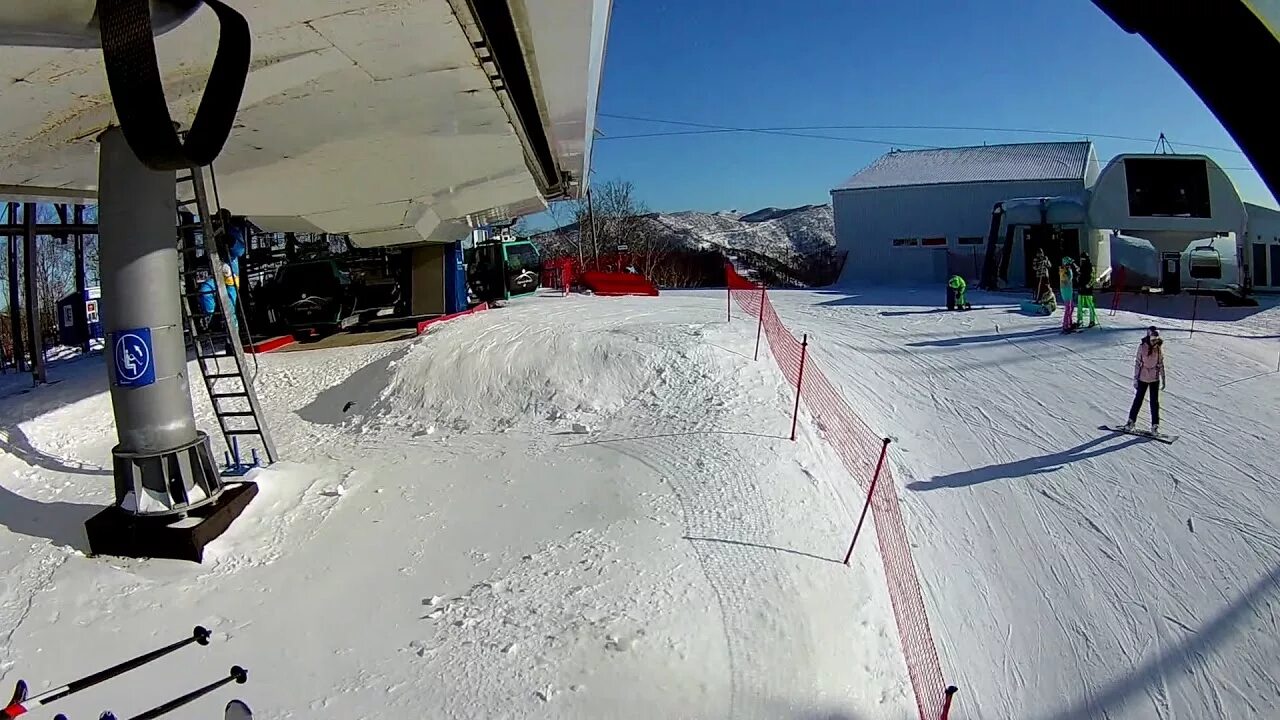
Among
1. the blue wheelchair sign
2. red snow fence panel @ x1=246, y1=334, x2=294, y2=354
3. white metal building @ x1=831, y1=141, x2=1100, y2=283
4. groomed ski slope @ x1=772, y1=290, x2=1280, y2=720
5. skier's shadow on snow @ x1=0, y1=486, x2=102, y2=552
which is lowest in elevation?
groomed ski slope @ x1=772, y1=290, x2=1280, y2=720

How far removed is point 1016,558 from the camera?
6.79 m

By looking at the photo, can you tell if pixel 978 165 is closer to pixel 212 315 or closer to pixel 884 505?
pixel 884 505

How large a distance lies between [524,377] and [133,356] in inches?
186

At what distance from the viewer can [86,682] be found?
136 inches

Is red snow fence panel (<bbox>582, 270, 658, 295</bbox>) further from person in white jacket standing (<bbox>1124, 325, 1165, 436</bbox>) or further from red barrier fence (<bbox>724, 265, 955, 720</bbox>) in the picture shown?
person in white jacket standing (<bbox>1124, 325, 1165, 436</bbox>)

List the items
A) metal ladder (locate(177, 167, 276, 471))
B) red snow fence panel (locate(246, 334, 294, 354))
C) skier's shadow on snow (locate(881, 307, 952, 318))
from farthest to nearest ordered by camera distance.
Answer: skier's shadow on snow (locate(881, 307, 952, 318))
red snow fence panel (locate(246, 334, 294, 354))
metal ladder (locate(177, 167, 276, 471))

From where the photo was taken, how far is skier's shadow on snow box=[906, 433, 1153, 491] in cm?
819

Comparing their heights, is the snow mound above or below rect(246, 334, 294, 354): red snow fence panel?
below

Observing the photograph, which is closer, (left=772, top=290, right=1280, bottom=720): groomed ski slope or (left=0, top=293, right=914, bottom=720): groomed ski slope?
(left=0, top=293, right=914, bottom=720): groomed ski slope

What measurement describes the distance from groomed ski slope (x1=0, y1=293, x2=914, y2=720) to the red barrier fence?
260 mm

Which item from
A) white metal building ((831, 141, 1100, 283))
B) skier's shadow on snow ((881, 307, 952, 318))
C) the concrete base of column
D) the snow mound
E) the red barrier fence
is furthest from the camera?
white metal building ((831, 141, 1100, 283))

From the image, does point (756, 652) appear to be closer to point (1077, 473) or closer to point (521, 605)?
point (521, 605)

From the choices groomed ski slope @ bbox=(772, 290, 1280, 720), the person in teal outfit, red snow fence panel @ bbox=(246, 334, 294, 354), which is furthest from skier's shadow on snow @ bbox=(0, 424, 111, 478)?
the person in teal outfit

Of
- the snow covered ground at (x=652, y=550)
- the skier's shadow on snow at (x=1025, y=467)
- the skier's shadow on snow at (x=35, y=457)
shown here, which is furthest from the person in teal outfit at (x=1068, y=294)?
the skier's shadow on snow at (x=35, y=457)
